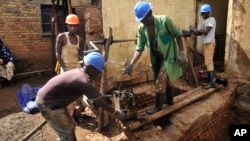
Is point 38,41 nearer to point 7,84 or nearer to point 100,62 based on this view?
point 7,84

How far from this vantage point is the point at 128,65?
361 centimetres

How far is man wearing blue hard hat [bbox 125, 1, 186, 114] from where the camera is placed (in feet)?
11.6

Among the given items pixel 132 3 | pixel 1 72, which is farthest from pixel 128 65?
pixel 1 72

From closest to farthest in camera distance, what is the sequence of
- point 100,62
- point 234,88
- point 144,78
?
point 100,62
point 234,88
point 144,78

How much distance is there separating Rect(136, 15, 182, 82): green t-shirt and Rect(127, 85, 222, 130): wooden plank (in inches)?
21.3

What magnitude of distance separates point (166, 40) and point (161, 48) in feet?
0.48

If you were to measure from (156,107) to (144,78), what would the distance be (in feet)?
6.98

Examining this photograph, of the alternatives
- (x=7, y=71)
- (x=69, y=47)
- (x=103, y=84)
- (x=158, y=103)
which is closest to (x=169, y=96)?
(x=158, y=103)

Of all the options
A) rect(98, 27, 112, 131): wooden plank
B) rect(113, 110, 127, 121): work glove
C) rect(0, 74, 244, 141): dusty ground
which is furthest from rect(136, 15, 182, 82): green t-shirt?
rect(113, 110, 127, 121): work glove

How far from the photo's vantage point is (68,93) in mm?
2686

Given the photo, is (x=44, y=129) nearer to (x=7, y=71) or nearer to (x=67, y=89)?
(x=67, y=89)

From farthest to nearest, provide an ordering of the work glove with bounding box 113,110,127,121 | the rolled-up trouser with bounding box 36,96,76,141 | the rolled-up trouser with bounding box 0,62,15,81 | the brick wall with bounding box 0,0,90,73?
1. the brick wall with bounding box 0,0,90,73
2. the rolled-up trouser with bounding box 0,62,15,81
3. the work glove with bounding box 113,110,127,121
4. the rolled-up trouser with bounding box 36,96,76,141

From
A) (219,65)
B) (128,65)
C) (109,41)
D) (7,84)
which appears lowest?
(7,84)

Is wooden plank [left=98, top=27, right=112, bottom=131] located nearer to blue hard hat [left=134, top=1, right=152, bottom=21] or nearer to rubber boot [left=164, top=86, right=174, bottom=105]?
blue hard hat [left=134, top=1, right=152, bottom=21]
